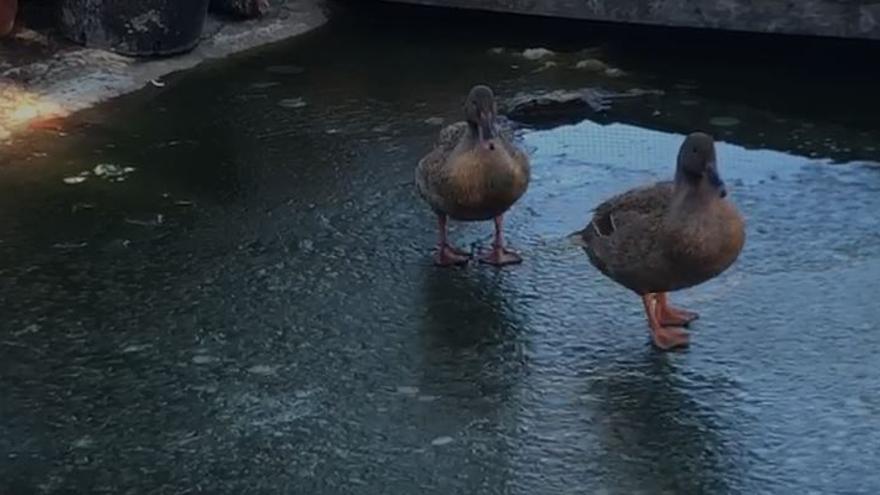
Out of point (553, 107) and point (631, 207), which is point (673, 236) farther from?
point (553, 107)

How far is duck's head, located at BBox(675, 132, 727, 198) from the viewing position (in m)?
4.45

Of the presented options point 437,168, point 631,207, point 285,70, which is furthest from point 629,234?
point 285,70

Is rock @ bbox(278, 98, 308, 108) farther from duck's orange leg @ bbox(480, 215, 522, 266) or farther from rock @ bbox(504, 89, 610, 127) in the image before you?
duck's orange leg @ bbox(480, 215, 522, 266)

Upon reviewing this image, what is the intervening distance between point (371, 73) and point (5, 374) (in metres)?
3.43

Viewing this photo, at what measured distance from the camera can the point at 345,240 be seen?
5.50m

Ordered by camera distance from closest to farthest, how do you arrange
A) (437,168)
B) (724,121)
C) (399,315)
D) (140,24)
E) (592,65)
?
1. (399,315)
2. (437,168)
3. (724,121)
4. (592,65)
5. (140,24)

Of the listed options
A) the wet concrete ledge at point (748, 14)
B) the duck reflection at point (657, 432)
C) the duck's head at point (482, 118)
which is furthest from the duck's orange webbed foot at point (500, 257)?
the wet concrete ledge at point (748, 14)

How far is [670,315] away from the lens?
475 cm

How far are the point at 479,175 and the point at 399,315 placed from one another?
1.82 feet

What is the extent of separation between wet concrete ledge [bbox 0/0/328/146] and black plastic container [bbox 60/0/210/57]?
68 mm

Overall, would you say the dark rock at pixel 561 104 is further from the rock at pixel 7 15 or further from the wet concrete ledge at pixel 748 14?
the rock at pixel 7 15

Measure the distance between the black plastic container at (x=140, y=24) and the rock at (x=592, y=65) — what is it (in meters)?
1.97

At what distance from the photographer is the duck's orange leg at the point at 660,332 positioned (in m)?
4.59

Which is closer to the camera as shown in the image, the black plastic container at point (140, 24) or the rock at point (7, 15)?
the black plastic container at point (140, 24)
